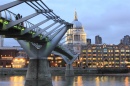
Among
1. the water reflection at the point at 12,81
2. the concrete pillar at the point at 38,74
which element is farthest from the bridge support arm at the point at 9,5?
the water reflection at the point at 12,81

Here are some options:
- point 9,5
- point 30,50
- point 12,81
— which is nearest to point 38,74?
point 30,50

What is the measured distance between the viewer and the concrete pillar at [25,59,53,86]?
68875 millimetres

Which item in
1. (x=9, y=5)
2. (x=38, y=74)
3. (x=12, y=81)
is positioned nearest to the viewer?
(x=9, y=5)

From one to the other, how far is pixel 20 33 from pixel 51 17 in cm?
1733

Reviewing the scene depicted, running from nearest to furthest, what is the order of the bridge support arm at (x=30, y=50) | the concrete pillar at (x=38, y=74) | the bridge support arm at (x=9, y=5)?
the bridge support arm at (x=9, y=5), the concrete pillar at (x=38, y=74), the bridge support arm at (x=30, y=50)

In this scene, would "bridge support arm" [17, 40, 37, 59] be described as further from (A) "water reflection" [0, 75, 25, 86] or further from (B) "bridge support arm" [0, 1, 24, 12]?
(B) "bridge support arm" [0, 1, 24, 12]

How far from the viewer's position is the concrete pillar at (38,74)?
226 feet

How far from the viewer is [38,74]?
229ft

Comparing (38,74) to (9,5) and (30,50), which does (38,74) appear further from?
(9,5)

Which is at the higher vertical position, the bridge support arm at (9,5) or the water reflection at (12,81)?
the bridge support arm at (9,5)

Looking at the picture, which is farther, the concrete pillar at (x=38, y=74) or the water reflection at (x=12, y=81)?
the water reflection at (x=12, y=81)

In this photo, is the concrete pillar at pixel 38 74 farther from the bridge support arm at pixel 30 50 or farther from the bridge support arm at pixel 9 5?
the bridge support arm at pixel 9 5

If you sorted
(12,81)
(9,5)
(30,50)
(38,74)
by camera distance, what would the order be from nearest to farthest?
(9,5), (38,74), (30,50), (12,81)

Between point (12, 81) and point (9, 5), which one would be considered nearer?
point (9, 5)
